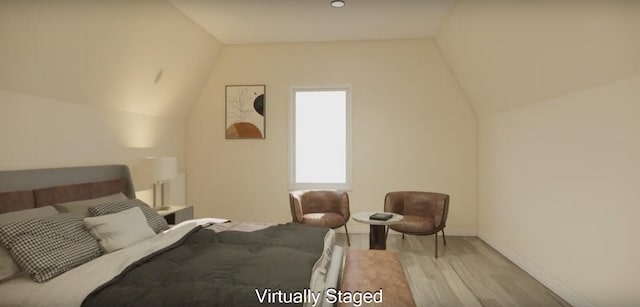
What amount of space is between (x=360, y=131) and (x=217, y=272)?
128 inches

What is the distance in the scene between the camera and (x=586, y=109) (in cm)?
238

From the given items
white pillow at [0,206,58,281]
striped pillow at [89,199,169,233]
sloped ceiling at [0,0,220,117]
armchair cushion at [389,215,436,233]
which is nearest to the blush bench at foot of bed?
armchair cushion at [389,215,436,233]

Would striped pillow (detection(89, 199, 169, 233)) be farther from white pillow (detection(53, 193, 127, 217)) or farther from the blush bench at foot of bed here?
the blush bench at foot of bed

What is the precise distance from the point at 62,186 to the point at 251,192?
2.43 meters

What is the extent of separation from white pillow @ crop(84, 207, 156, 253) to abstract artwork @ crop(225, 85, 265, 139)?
2426 millimetres

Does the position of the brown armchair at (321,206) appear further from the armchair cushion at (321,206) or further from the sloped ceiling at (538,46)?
the sloped ceiling at (538,46)

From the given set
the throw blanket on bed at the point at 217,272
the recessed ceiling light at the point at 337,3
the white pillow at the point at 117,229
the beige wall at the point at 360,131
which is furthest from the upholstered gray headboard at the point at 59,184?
the recessed ceiling light at the point at 337,3

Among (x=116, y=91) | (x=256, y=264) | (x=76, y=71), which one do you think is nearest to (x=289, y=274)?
(x=256, y=264)

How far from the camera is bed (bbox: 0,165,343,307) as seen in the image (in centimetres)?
151

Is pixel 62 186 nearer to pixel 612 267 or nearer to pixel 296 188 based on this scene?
pixel 296 188

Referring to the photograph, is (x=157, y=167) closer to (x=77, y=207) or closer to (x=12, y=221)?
(x=77, y=207)

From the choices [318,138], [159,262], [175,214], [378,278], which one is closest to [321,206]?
[318,138]

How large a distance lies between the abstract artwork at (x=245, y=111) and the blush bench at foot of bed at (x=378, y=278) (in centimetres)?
294

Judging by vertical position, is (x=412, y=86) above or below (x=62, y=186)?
above
